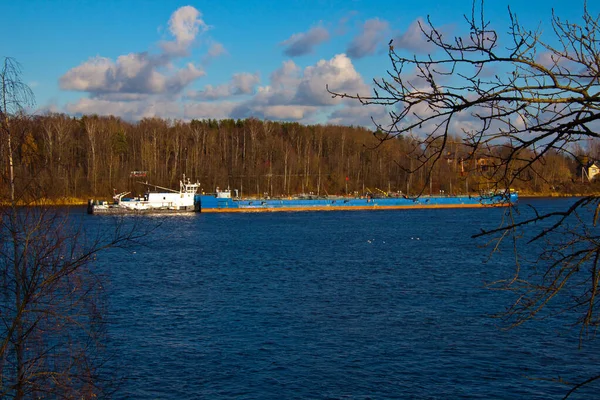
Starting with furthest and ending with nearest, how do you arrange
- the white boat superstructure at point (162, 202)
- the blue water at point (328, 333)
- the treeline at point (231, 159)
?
the treeline at point (231, 159) → the white boat superstructure at point (162, 202) → the blue water at point (328, 333)

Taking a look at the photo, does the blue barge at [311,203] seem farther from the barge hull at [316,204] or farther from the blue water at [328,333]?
the blue water at [328,333]

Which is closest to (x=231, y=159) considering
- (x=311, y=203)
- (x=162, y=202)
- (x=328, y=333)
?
(x=311, y=203)

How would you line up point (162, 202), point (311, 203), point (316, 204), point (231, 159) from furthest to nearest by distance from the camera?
point (231, 159), point (316, 204), point (311, 203), point (162, 202)

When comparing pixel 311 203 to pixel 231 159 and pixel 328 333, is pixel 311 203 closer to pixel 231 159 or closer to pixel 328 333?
pixel 231 159

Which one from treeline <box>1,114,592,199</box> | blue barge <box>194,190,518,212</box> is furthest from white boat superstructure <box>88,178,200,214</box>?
treeline <box>1,114,592,199</box>

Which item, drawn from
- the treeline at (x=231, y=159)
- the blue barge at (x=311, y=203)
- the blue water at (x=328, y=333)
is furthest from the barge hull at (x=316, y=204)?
the blue water at (x=328, y=333)

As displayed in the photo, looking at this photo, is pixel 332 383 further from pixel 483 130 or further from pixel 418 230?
pixel 418 230

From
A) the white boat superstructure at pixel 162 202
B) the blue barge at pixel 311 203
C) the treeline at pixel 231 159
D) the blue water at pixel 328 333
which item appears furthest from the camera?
the treeline at pixel 231 159

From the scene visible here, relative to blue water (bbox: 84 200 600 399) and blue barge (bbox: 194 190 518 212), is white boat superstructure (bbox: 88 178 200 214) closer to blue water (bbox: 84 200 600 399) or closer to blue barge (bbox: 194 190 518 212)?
blue barge (bbox: 194 190 518 212)

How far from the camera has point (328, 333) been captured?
17.7 meters

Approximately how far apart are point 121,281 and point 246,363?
46.5 feet

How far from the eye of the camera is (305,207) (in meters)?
85.4

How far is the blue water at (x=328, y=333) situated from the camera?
45.4 feet

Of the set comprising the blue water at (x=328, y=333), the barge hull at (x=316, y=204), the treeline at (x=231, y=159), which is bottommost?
the blue water at (x=328, y=333)
